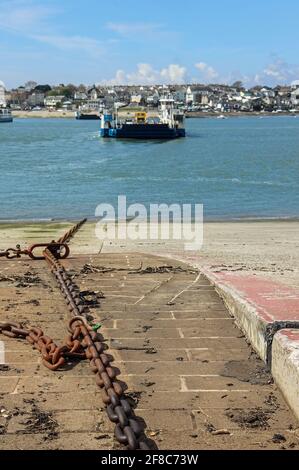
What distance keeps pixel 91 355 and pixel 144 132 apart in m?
72.0

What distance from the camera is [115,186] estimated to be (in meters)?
32.0

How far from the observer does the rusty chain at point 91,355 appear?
10.1ft

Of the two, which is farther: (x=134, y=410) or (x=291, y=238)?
(x=291, y=238)

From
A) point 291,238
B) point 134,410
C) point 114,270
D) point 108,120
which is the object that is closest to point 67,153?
point 108,120

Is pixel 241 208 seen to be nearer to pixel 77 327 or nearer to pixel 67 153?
pixel 77 327

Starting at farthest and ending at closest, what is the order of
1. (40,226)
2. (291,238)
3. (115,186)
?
(115,186), (40,226), (291,238)

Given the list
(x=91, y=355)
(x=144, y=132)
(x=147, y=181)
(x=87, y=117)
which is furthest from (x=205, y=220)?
(x=87, y=117)

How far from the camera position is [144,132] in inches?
2955

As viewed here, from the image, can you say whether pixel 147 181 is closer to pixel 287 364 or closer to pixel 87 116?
pixel 287 364

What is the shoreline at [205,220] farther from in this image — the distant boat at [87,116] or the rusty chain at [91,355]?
the distant boat at [87,116]

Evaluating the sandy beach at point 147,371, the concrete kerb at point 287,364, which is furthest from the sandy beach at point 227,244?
the concrete kerb at point 287,364
